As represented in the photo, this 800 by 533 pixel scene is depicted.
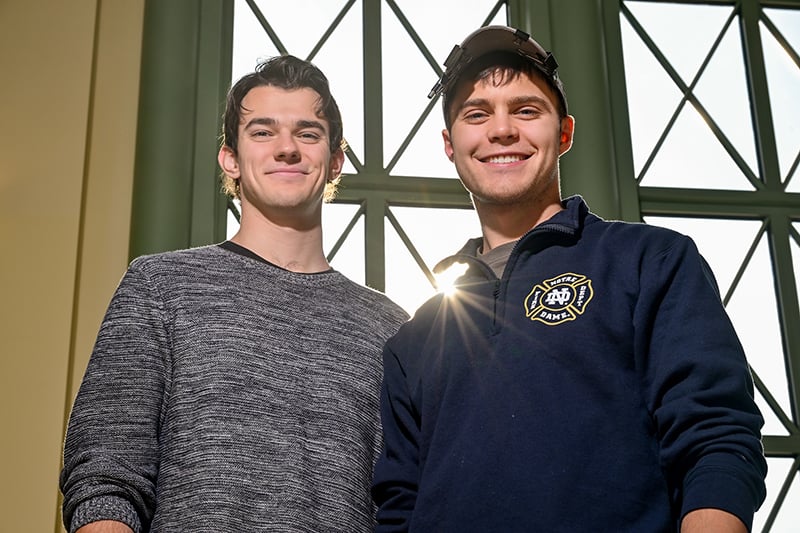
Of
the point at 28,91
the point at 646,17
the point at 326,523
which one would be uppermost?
the point at 646,17

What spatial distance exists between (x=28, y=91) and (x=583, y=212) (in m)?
1.26

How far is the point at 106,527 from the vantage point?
1.57m

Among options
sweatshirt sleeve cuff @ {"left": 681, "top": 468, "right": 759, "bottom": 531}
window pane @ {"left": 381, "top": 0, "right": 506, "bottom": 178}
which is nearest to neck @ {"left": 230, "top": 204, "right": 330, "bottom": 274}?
window pane @ {"left": 381, "top": 0, "right": 506, "bottom": 178}

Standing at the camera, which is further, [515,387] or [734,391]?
[515,387]

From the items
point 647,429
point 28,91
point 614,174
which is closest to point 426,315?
point 647,429

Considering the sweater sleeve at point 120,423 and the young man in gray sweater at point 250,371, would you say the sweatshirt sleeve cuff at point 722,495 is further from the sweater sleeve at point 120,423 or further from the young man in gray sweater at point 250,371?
the sweater sleeve at point 120,423

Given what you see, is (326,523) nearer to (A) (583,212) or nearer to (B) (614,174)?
(A) (583,212)

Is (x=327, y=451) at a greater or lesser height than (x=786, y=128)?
lesser

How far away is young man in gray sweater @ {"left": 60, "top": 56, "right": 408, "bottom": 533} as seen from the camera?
1.64m

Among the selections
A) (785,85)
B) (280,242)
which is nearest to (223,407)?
(280,242)

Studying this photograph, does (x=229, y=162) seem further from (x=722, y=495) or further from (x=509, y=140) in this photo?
(x=722, y=495)

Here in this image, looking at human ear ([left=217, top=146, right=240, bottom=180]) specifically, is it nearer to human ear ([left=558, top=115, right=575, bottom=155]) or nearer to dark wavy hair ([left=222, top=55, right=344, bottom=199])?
dark wavy hair ([left=222, top=55, right=344, bottom=199])

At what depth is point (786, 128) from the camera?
270cm

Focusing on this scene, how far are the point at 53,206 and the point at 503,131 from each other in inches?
39.8
